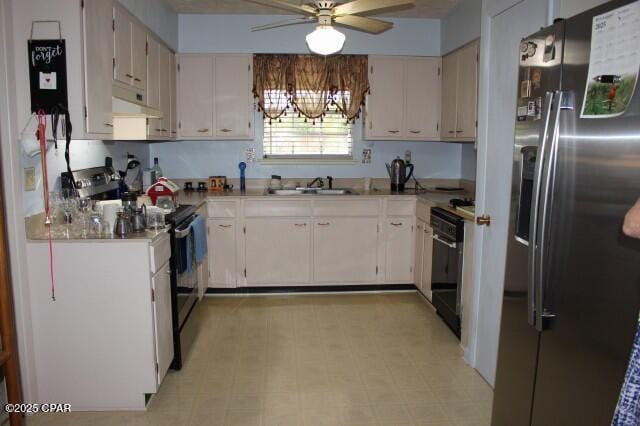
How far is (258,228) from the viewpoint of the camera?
186 inches

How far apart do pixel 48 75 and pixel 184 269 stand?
1450mm

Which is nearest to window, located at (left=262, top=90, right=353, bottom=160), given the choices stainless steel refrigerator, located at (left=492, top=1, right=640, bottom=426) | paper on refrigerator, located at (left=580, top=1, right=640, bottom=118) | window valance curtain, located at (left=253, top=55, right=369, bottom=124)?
window valance curtain, located at (left=253, top=55, right=369, bottom=124)

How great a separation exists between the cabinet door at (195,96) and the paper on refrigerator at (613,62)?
380 cm

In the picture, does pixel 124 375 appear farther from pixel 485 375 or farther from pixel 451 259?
pixel 451 259

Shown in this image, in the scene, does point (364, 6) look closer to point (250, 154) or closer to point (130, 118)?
point (130, 118)

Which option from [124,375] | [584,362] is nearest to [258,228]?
[124,375]

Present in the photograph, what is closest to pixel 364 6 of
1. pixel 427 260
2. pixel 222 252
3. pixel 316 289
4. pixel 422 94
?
pixel 422 94

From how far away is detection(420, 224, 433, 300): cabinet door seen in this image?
437 cm

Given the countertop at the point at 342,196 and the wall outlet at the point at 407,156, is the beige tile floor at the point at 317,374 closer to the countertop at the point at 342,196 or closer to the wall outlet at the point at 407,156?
the countertop at the point at 342,196

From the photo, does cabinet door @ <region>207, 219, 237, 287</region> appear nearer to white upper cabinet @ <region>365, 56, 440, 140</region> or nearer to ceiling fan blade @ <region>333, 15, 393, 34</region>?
white upper cabinet @ <region>365, 56, 440, 140</region>

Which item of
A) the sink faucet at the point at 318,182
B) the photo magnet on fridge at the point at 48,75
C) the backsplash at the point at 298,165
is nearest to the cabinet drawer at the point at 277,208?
the sink faucet at the point at 318,182

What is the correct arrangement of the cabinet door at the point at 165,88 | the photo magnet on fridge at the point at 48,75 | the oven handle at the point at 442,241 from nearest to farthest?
1. the photo magnet on fridge at the point at 48,75
2. the oven handle at the point at 442,241
3. the cabinet door at the point at 165,88

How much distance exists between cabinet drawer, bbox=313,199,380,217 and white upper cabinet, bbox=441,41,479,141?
0.96 metres

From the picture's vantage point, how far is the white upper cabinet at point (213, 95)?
4.84 meters
